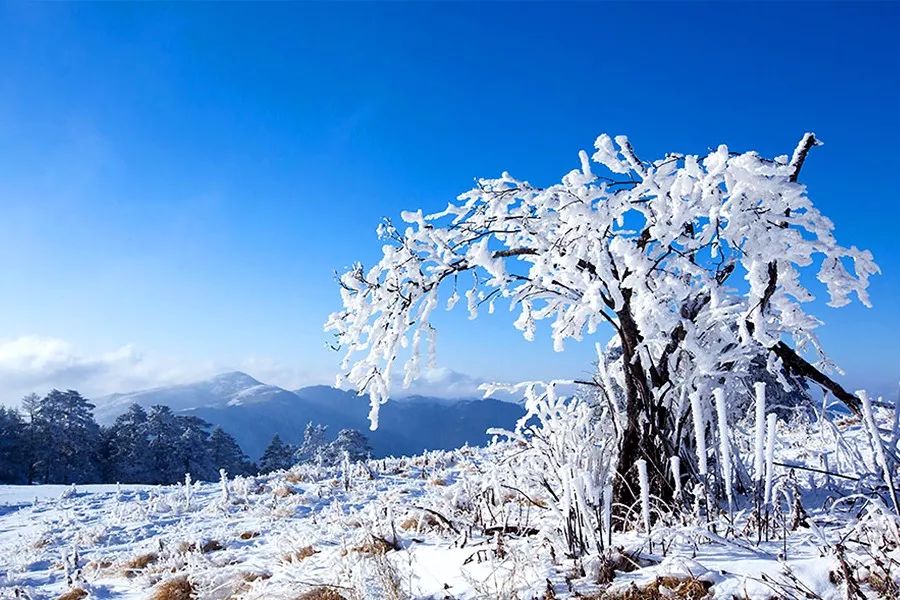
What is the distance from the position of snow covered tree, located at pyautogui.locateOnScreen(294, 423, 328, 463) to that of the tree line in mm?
4073

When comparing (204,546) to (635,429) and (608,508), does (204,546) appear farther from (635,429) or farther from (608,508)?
(608,508)

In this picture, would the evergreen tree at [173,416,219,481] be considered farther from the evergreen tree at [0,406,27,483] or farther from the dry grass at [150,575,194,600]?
the dry grass at [150,575,194,600]

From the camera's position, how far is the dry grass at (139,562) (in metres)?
5.68

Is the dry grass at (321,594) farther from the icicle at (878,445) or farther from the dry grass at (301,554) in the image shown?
the icicle at (878,445)

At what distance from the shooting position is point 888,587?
7.49 feet

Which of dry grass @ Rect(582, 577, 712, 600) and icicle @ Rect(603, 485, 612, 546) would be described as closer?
dry grass @ Rect(582, 577, 712, 600)

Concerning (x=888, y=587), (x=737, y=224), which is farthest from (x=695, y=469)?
(x=737, y=224)

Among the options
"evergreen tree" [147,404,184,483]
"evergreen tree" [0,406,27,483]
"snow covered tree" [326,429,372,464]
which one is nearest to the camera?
"evergreen tree" [0,406,27,483]

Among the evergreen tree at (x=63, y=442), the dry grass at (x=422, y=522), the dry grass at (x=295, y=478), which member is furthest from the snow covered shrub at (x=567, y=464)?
the evergreen tree at (x=63, y=442)

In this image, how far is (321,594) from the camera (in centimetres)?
321

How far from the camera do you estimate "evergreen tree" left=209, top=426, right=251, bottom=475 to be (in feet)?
138

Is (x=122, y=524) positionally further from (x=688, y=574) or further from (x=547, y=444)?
(x=688, y=574)

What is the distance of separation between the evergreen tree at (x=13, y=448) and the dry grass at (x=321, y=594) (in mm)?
43329

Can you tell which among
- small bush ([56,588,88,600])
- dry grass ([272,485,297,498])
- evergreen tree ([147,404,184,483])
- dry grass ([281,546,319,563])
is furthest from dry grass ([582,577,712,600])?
evergreen tree ([147,404,184,483])
